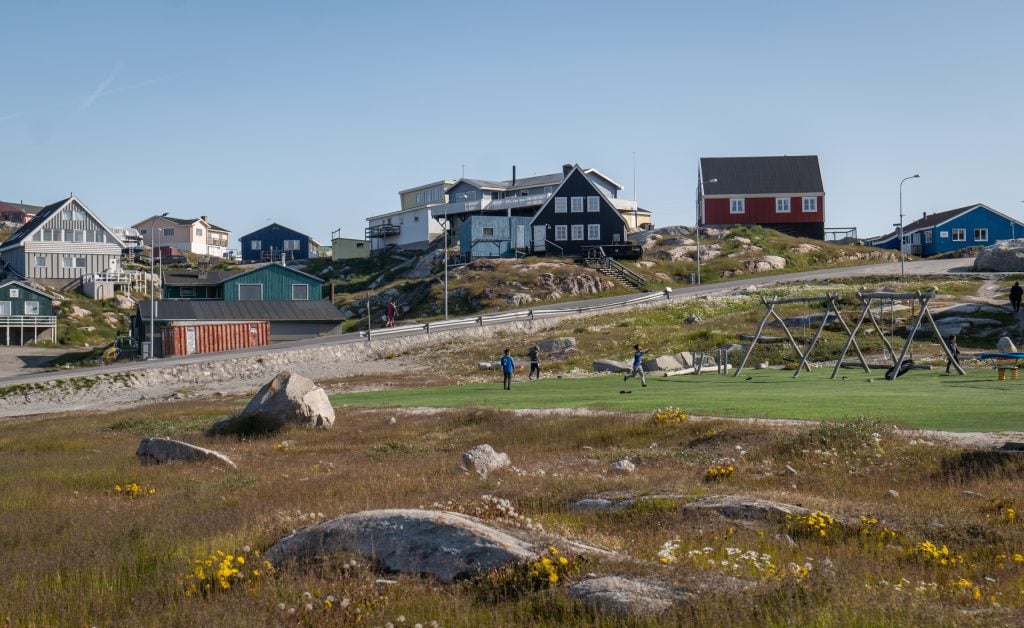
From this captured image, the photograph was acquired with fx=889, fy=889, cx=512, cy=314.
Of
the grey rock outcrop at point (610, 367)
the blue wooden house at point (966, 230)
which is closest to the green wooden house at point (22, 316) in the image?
the grey rock outcrop at point (610, 367)

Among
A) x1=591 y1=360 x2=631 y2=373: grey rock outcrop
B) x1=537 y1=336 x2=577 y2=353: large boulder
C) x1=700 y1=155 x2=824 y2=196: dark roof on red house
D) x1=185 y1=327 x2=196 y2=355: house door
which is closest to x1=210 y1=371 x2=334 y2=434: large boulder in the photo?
x1=591 y1=360 x2=631 y2=373: grey rock outcrop

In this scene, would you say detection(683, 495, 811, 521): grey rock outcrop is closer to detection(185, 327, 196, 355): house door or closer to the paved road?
the paved road

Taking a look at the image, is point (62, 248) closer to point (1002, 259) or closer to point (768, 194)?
point (768, 194)

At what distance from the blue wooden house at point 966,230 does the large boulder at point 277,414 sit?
88841mm

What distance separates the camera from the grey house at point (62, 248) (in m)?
93.6

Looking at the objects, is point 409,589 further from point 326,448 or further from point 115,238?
point 115,238

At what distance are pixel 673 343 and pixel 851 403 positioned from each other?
29.6m

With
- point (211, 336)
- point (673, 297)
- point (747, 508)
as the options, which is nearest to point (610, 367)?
point (673, 297)

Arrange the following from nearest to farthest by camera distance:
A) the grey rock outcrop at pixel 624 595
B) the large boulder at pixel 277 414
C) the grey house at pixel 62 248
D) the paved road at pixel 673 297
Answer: the grey rock outcrop at pixel 624 595 < the large boulder at pixel 277 414 < the paved road at pixel 673 297 < the grey house at pixel 62 248

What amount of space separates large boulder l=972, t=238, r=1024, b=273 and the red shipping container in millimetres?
59550

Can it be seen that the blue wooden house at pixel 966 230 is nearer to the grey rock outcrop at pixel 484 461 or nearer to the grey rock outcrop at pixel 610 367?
the grey rock outcrop at pixel 610 367

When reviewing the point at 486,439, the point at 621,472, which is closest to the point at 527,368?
the point at 486,439

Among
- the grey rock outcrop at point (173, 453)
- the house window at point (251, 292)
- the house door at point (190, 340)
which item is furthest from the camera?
the house window at point (251, 292)

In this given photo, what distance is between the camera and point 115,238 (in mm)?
98438
